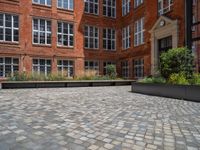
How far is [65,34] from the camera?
1008 inches

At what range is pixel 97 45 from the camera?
2788 centimetres

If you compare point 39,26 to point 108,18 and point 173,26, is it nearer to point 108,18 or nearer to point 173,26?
point 108,18

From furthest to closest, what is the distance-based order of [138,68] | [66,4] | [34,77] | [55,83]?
[66,4], [138,68], [34,77], [55,83]

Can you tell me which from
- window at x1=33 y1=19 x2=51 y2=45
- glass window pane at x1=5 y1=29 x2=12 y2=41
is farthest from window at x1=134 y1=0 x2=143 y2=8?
glass window pane at x1=5 y1=29 x2=12 y2=41

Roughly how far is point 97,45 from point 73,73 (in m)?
4.61

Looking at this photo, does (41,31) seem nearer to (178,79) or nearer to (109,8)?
(109,8)

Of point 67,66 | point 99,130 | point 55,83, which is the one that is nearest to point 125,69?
point 67,66

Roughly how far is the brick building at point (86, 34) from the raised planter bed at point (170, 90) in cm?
696

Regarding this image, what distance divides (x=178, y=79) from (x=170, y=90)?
717 mm

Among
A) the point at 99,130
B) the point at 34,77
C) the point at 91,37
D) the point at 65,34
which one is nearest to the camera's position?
the point at 99,130

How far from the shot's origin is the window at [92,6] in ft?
90.0

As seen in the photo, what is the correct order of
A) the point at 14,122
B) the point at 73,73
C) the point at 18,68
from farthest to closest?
1. the point at 73,73
2. the point at 18,68
3. the point at 14,122

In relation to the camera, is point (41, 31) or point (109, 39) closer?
point (41, 31)

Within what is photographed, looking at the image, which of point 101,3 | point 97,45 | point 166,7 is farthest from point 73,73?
point 166,7
